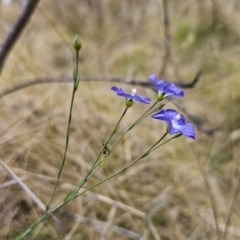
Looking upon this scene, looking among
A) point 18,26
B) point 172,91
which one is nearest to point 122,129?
point 18,26

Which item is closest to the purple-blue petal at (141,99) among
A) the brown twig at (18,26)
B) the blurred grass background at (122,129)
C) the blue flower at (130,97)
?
the blue flower at (130,97)

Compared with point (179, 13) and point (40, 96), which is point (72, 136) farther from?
point (179, 13)

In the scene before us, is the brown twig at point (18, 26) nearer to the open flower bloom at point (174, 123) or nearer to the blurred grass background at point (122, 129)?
the blurred grass background at point (122, 129)

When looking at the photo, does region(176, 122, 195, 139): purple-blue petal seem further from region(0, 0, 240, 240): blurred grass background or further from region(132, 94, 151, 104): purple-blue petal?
region(0, 0, 240, 240): blurred grass background

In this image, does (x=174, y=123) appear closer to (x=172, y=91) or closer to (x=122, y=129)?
(x=172, y=91)

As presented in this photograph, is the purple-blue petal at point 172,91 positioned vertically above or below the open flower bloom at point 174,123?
above

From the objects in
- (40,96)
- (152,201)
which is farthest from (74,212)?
(40,96)
